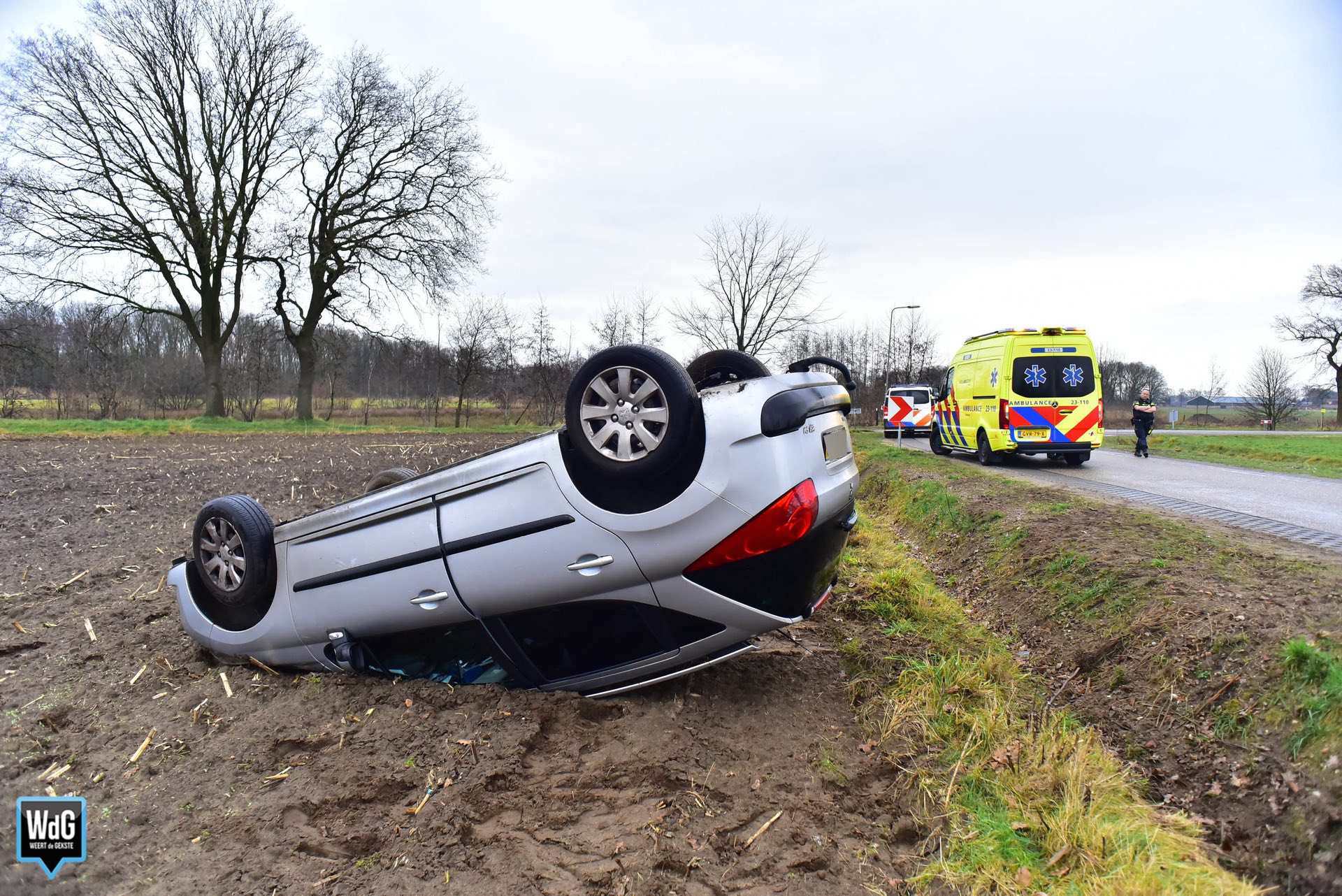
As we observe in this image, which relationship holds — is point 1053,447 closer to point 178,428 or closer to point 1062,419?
point 1062,419

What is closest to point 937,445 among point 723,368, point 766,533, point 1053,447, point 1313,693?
point 1053,447

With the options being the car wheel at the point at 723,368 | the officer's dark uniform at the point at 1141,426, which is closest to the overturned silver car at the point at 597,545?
the car wheel at the point at 723,368

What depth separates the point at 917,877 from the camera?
2434 mm

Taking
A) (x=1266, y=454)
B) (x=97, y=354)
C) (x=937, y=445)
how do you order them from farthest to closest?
(x=97, y=354), (x=937, y=445), (x=1266, y=454)

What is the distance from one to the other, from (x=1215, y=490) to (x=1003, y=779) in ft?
28.5

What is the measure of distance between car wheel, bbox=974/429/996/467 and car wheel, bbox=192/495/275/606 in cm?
1325

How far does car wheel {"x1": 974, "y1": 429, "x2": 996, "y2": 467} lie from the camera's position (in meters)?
14.4

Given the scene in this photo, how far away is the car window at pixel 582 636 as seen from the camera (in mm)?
3139

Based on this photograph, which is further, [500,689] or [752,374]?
[752,374]

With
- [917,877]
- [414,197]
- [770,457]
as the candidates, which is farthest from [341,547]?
[414,197]

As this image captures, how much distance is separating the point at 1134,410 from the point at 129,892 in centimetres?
1957

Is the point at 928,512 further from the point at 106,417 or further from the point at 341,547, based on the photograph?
the point at 106,417

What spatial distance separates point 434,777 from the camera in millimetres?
2916

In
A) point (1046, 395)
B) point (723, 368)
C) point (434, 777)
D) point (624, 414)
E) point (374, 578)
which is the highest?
point (1046, 395)
